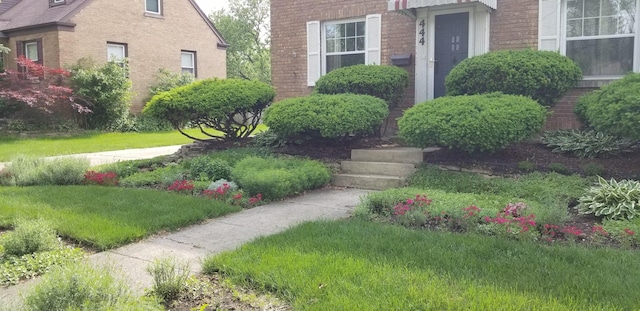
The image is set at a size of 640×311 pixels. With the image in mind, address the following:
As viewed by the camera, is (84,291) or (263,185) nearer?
(84,291)

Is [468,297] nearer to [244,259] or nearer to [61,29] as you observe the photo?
[244,259]

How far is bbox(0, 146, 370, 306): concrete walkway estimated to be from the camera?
3.95m

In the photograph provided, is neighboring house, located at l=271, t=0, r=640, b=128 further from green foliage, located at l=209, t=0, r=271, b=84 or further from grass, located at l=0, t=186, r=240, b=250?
green foliage, located at l=209, t=0, r=271, b=84

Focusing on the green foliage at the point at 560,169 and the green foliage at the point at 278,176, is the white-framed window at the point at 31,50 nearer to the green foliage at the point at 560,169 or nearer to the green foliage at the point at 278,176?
the green foliage at the point at 278,176

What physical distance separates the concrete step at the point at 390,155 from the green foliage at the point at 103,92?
41.9 ft

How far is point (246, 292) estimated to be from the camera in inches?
137

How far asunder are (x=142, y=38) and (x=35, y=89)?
5772mm

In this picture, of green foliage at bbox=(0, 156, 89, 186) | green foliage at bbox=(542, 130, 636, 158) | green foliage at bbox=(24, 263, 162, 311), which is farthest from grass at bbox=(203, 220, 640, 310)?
green foliage at bbox=(0, 156, 89, 186)

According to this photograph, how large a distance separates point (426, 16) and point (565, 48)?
2.61 meters

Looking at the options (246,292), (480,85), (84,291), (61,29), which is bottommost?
(246,292)

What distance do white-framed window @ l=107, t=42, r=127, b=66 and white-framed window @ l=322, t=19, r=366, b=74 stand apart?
37.7ft

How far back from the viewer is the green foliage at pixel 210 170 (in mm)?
7566

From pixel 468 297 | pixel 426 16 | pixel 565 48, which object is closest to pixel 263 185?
pixel 468 297

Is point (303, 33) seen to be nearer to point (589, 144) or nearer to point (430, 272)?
point (589, 144)
